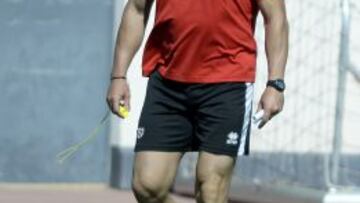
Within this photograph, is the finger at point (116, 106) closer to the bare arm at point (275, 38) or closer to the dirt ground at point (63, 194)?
the bare arm at point (275, 38)

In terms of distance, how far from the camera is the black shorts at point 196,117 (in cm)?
666

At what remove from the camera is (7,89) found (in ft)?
38.2

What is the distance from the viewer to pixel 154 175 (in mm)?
6664

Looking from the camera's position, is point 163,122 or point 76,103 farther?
point 76,103

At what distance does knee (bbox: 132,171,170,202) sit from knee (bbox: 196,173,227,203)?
7.6 inches

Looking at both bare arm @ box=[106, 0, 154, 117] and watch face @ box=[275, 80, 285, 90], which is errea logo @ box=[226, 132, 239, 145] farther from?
bare arm @ box=[106, 0, 154, 117]

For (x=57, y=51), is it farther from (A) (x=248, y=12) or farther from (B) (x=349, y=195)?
(A) (x=248, y=12)

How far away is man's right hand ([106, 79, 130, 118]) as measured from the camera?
683 cm

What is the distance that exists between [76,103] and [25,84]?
474 millimetres

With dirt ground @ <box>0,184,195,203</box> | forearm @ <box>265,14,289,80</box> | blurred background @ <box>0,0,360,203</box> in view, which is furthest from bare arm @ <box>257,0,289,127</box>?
blurred background @ <box>0,0,360,203</box>

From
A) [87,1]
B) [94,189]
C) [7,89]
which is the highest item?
[87,1]

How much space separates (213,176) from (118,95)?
68 cm

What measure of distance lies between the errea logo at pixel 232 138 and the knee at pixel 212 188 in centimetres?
18

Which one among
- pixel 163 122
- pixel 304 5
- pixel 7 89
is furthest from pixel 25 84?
pixel 163 122
